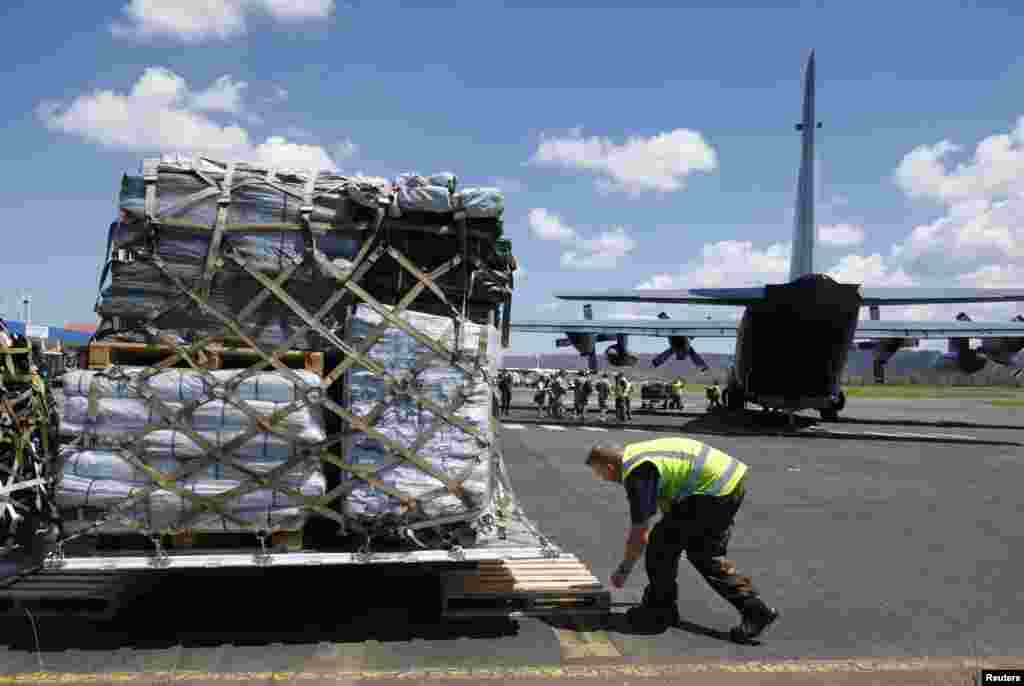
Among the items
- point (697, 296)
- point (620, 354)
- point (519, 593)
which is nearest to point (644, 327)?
point (620, 354)

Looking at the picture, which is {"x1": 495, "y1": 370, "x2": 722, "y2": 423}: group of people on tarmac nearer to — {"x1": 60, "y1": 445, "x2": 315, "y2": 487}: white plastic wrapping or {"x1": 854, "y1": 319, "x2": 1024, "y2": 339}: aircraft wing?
{"x1": 854, "y1": 319, "x2": 1024, "y2": 339}: aircraft wing

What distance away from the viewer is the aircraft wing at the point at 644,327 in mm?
A: 30219

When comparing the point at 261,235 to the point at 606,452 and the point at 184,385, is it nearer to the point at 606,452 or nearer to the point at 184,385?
the point at 184,385

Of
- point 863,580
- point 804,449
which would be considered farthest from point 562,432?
point 863,580

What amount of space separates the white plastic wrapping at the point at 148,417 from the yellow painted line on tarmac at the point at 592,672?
1.39 m

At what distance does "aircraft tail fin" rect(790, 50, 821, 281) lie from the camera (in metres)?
22.2

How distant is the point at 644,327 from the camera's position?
102 feet

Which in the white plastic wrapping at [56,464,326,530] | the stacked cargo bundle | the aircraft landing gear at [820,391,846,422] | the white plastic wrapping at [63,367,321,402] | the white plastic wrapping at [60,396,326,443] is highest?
the stacked cargo bundle

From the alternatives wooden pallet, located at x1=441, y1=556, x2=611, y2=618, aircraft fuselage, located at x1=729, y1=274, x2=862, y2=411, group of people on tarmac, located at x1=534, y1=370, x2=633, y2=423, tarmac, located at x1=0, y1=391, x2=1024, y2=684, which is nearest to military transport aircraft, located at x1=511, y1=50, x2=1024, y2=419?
aircraft fuselage, located at x1=729, y1=274, x2=862, y2=411

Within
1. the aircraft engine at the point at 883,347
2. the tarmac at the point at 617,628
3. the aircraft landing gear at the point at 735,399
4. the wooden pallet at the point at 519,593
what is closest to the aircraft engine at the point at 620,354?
the aircraft landing gear at the point at 735,399

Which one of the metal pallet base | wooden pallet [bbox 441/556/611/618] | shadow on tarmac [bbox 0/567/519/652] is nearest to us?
shadow on tarmac [bbox 0/567/519/652]

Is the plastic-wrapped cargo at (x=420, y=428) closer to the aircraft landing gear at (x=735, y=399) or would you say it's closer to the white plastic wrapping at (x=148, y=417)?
the white plastic wrapping at (x=148, y=417)

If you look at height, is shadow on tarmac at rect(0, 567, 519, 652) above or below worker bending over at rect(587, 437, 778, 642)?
below

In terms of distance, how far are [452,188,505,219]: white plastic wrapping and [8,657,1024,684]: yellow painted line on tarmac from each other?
2.85m
